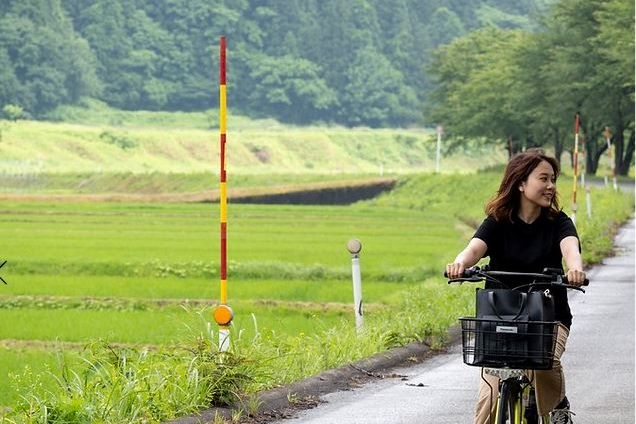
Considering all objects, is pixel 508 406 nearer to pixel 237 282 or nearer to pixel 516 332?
pixel 516 332

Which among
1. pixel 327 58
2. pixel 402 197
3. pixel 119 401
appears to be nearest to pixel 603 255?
pixel 119 401

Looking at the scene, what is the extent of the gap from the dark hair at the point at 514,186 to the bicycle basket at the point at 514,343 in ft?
2.63

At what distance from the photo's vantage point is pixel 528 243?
769cm

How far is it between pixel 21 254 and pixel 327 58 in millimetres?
131182

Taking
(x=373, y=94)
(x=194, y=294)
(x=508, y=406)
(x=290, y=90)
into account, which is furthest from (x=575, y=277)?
(x=373, y=94)

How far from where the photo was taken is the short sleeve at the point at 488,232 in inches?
303

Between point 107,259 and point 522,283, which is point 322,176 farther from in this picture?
point 522,283

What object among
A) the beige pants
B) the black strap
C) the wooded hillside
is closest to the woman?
the beige pants

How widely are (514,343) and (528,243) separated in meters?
0.81

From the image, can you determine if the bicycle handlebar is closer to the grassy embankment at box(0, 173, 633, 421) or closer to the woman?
the woman

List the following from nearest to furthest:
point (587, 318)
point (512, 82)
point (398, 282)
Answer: point (587, 318) → point (398, 282) → point (512, 82)

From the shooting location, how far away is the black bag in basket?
6984 millimetres

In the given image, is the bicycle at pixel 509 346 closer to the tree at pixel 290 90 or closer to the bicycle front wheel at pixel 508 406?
the bicycle front wheel at pixel 508 406

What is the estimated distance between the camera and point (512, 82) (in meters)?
89.2
